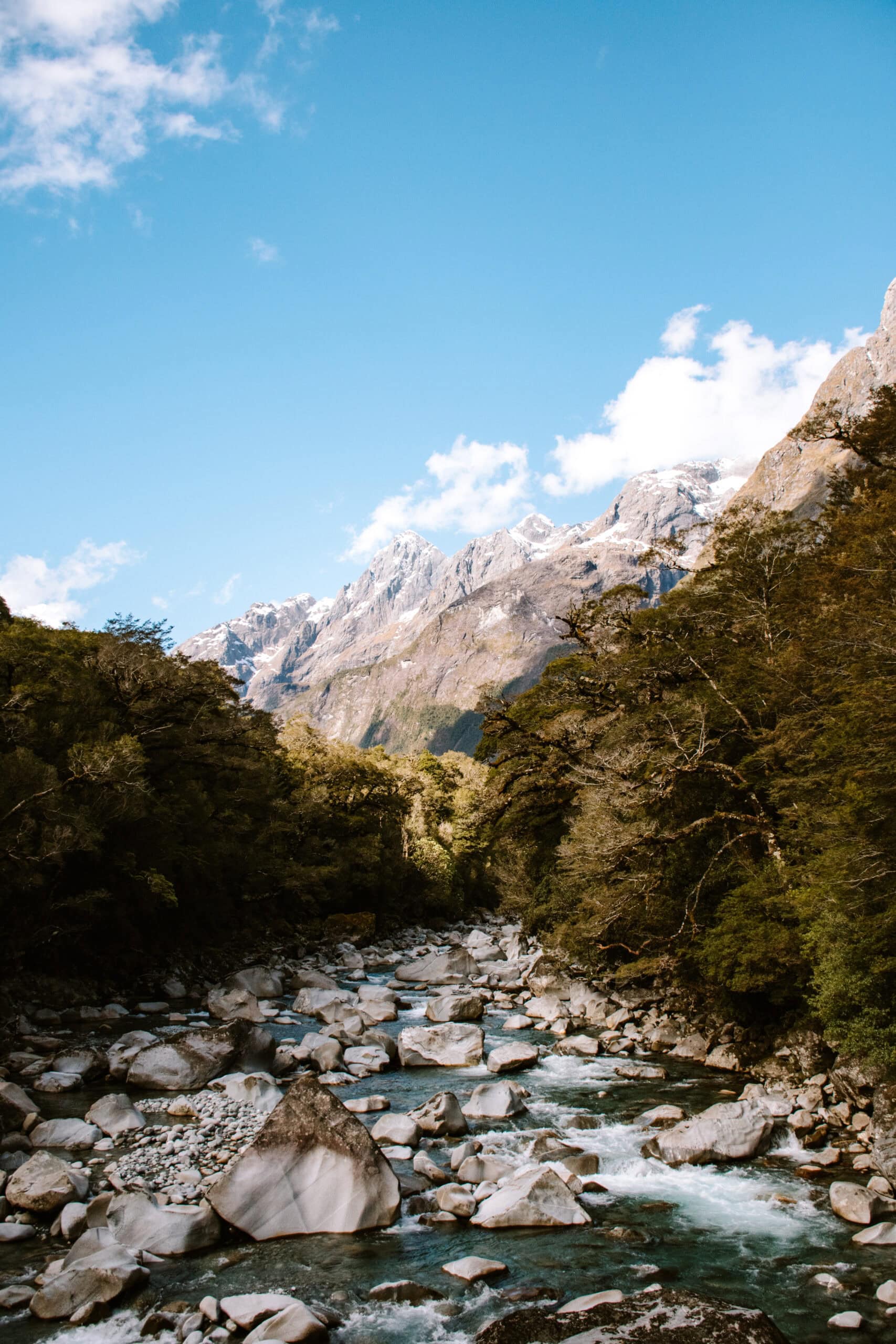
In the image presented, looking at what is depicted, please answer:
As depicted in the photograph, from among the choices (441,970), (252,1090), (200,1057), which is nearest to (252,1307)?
(252,1090)

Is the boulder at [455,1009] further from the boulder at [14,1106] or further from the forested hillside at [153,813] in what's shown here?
the boulder at [14,1106]

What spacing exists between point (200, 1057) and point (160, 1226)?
8224mm

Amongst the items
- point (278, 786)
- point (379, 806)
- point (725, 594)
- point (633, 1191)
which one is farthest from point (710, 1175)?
point (379, 806)

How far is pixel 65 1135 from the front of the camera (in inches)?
572

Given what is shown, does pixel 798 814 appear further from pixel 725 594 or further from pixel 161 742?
pixel 161 742

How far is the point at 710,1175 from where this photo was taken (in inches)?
547

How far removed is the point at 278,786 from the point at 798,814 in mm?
36348

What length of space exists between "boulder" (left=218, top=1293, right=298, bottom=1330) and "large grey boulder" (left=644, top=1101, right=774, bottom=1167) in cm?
813

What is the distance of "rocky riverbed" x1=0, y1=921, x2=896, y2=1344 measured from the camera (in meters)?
9.27

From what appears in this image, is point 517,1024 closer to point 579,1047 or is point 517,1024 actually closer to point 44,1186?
point 579,1047

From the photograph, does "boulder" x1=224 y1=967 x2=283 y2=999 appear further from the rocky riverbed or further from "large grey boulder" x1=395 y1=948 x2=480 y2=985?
the rocky riverbed

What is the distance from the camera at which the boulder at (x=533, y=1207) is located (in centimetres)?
1195

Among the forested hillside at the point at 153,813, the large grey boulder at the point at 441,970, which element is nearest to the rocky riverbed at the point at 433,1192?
the forested hillside at the point at 153,813

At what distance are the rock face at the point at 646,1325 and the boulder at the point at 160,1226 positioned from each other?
4377mm
